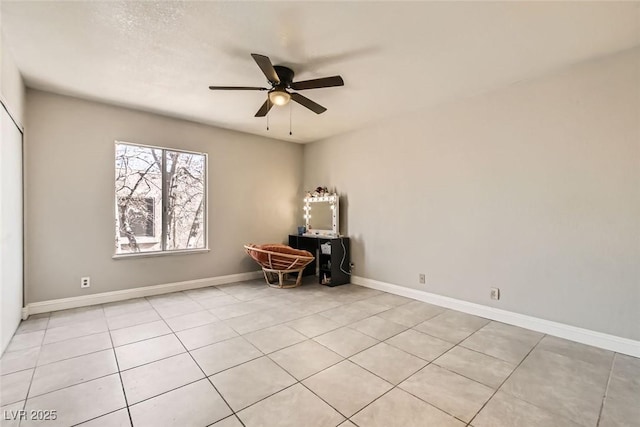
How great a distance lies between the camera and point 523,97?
2.99 m

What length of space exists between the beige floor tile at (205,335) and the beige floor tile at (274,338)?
8.8 inches

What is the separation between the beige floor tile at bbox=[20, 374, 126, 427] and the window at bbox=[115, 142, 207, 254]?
7.60ft

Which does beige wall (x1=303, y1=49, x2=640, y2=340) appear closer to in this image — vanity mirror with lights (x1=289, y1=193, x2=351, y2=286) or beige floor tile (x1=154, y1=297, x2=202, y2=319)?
vanity mirror with lights (x1=289, y1=193, x2=351, y2=286)

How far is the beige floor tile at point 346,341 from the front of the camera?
96.3 inches

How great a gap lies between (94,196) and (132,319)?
1663 millimetres

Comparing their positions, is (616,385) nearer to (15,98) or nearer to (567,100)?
(567,100)

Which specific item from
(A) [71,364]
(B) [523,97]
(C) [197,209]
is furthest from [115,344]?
(B) [523,97]

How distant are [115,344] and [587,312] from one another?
4.26m

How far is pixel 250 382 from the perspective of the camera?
6.49ft

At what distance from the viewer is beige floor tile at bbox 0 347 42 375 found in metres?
2.13

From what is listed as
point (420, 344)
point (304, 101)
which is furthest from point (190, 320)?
point (304, 101)

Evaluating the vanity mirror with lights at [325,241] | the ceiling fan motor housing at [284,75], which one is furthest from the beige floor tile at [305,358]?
the ceiling fan motor housing at [284,75]

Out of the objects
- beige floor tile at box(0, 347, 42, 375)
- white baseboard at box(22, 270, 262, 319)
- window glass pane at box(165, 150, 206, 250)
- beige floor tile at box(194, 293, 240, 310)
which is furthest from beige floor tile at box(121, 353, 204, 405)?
window glass pane at box(165, 150, 206, 250)

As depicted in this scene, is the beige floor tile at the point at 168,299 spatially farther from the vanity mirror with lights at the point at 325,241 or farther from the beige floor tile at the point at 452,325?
the beige floor tile at the point at 452,325
